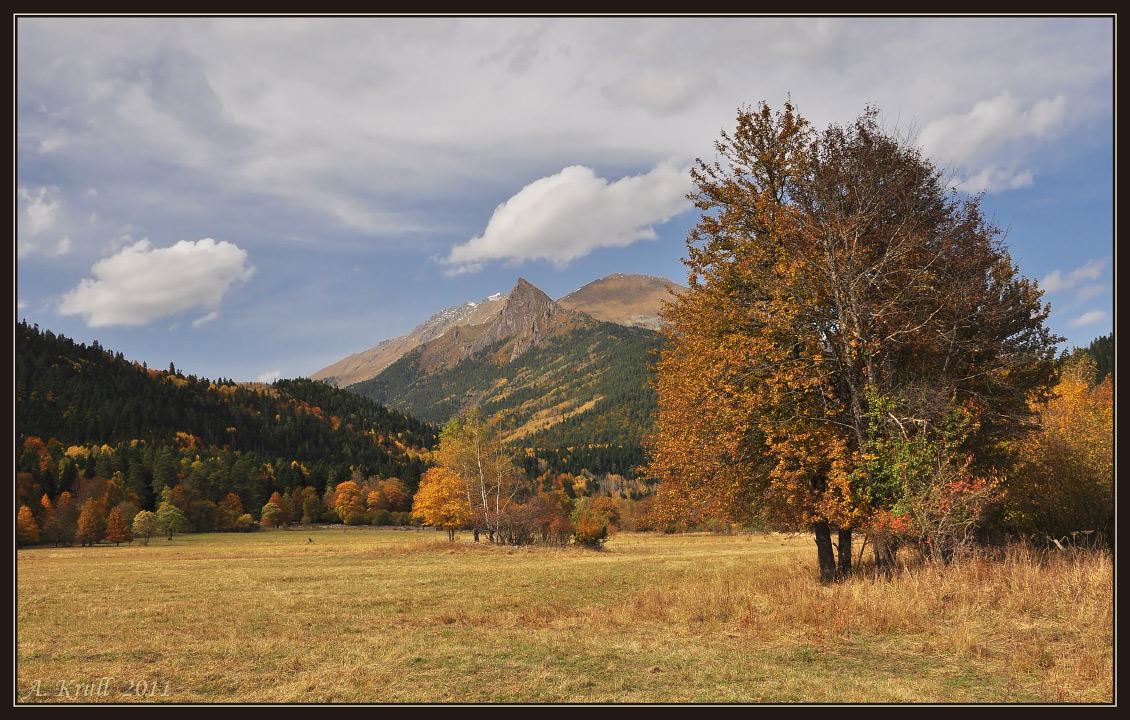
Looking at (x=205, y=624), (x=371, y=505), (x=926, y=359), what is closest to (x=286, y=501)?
(x=371, y=505)

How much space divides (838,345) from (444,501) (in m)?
55.1

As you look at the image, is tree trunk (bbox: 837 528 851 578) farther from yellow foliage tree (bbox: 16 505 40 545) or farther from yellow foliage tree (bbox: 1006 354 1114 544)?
yellow foliage tree (bbox: 16 505 40 545)

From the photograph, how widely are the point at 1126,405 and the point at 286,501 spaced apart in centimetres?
14033

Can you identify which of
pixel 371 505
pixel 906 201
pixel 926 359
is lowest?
pixel 371 505

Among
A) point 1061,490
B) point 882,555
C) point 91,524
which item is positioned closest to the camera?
Answer: point 882,555

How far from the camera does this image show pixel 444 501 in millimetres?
67438

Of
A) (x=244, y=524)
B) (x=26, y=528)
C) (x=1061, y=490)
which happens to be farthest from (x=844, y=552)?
(x=244, y=524)

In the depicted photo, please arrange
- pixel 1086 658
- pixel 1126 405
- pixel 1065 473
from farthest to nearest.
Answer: pixel 1065 473 → pixel 1086 658 → pixel 1126 405

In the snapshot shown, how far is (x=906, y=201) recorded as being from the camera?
20.0 meters

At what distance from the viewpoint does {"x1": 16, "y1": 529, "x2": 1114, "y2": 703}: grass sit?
29.9 feet

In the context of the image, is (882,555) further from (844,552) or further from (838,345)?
(838,345)

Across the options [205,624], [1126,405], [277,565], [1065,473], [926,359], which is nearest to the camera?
[1126,405]

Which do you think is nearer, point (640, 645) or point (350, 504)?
point (640, 645)

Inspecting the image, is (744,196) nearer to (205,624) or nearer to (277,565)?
(205,624)
